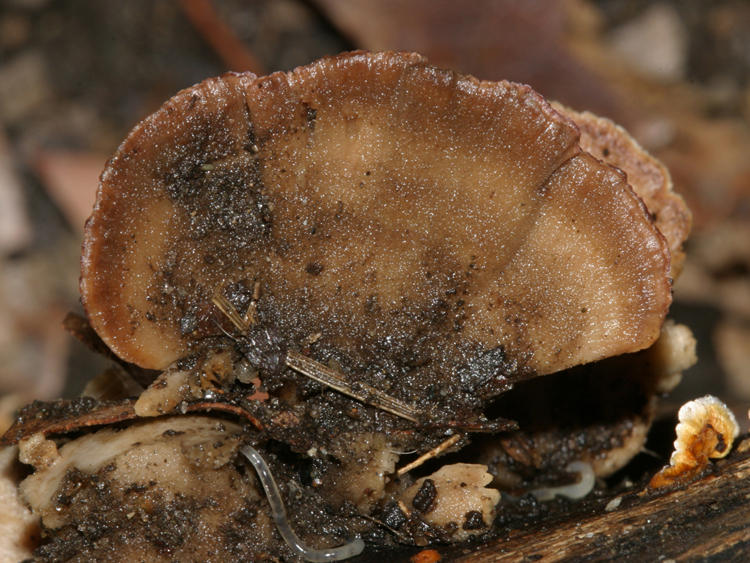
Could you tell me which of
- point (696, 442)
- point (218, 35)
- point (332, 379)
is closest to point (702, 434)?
point (696, 442)

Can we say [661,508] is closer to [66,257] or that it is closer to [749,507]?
[749,507]

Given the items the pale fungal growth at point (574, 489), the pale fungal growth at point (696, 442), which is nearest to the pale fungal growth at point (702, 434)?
the pale fungal growth at point (696, 442)

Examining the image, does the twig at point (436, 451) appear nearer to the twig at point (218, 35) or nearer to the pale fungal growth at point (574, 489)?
the pale fungal growth at point (574, 489)

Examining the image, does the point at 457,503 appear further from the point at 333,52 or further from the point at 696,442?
the point at 333,52

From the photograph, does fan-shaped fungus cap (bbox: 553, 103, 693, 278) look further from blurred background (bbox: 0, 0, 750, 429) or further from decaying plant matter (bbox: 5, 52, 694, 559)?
blurred background (bbox: 0, 0, 750, 429)

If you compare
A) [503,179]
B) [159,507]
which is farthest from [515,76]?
[159,507]

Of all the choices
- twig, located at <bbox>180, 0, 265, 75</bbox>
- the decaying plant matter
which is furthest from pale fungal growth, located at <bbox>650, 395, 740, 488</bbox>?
twig, located at <bbox>180, 0, 265, 75</bbox>
